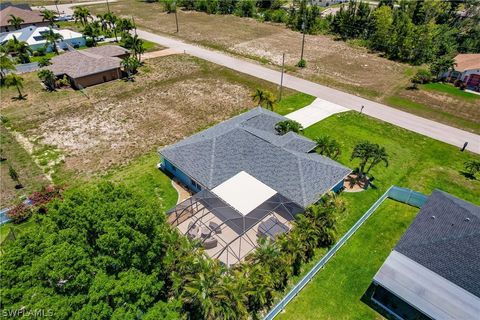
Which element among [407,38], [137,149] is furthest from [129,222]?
[407,38]

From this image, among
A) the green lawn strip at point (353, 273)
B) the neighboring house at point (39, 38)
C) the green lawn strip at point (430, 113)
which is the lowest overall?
the green lawn strip at point (353, 273)

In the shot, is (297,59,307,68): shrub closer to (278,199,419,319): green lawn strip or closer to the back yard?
the back yard

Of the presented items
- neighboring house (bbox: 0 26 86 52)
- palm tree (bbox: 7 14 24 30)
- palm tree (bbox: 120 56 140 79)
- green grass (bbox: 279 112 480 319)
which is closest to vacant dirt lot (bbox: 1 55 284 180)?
palm tree (bbox: 120 56 140 79)

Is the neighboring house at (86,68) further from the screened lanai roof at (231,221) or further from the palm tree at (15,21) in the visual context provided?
the screened lanai roof at (231,221)

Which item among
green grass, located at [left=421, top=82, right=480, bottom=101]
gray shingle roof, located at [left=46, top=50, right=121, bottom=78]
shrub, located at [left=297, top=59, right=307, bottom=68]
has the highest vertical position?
gray shingle roof, located at [left=46, top=50, right=121, bottom=78]

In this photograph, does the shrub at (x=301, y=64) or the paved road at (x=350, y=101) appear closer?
the paved road at (x=350, y=101)

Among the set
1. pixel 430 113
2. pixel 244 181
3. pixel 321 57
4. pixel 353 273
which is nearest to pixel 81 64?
pixel 244 181

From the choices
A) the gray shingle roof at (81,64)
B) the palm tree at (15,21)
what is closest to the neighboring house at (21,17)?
the palm tree at (15,21)
